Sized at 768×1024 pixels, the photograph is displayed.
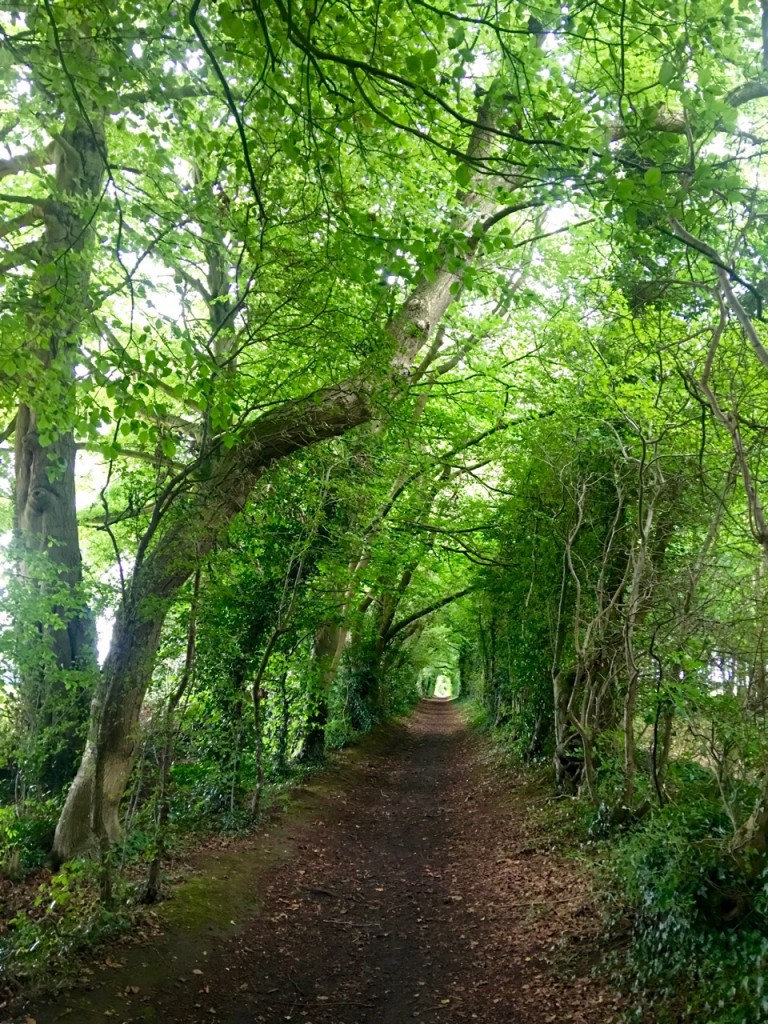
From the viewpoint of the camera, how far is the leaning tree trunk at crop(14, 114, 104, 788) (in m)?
7.48

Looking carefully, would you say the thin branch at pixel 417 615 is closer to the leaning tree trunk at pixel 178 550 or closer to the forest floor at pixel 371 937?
the forest floor at pixel 371 937

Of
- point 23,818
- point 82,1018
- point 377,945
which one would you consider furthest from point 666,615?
point 23,818

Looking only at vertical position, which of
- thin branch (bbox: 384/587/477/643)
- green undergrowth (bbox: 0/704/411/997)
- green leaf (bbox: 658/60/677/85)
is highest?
green leaf (bbox: 658/60/677/85)

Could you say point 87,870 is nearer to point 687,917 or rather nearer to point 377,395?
point 687,917

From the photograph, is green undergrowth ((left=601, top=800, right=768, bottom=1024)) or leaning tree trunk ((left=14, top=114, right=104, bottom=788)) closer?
green undergrowth ((left=601, top=800, right=768, bottom=1024))

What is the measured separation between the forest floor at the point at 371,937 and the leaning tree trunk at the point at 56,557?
2553 millimetres

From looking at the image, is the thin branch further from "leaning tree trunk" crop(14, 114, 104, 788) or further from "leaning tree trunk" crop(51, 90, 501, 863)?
"leaning tree trunk" crop(51, 90, 501, 863)

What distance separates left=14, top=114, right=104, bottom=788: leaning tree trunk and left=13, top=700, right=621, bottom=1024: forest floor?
255 centimetres

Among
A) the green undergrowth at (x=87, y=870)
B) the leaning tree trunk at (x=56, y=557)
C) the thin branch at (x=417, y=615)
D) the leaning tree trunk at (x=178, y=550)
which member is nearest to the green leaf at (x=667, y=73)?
the leaning tree trunk at (x=178, y=550)

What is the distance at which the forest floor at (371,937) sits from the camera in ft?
16.3

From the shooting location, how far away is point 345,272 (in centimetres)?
566

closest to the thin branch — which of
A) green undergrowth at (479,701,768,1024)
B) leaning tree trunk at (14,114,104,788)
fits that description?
leaning tree trunk at (14,114,104,788)

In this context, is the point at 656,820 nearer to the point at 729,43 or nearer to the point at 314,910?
the point at 314,910

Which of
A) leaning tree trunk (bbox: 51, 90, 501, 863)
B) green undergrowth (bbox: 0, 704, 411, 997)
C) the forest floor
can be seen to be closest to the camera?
green undergrowth (bbox: 0, 704, 411, 997)
